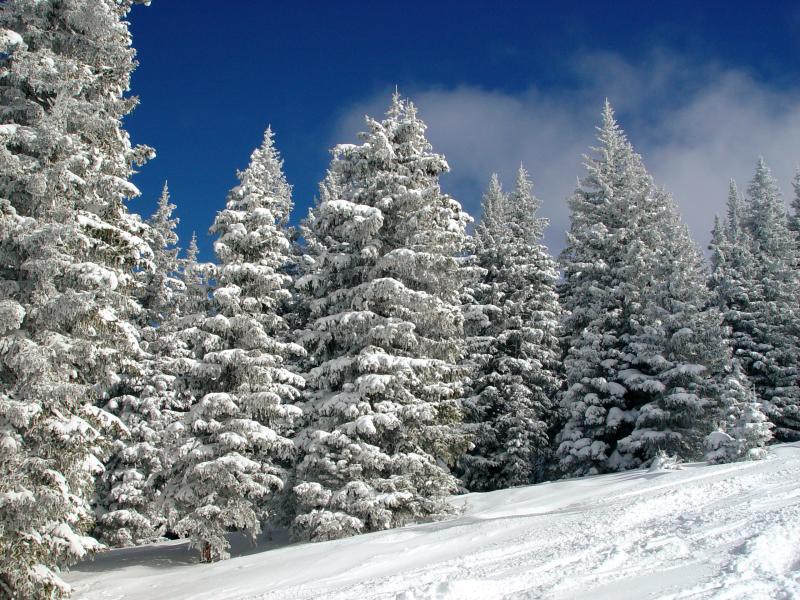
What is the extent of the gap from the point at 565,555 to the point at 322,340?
10171 mm

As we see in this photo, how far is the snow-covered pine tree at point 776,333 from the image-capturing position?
27.2m

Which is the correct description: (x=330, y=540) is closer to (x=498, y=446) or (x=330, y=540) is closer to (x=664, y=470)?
(x=664, y=470)

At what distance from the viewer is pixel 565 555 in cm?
→ 905

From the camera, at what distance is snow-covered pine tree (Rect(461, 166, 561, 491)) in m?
25.3

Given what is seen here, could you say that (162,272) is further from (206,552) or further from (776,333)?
(776,333)

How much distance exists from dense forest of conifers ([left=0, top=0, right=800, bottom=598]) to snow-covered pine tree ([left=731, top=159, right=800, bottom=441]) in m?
0.14

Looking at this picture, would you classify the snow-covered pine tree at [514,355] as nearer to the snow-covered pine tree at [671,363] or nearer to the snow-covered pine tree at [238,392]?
the snow-covered pine tree at [671,363]

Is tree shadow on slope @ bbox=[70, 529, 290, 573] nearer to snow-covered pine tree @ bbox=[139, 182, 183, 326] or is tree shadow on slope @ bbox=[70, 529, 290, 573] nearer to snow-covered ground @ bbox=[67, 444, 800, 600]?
snow-covered ground @ bbox=[67, 444, 800, 600]

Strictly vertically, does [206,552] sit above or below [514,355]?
below

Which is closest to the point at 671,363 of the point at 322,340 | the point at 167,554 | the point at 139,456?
the point at 322,340

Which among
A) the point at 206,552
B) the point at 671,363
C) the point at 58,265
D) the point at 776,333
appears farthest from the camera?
the point at 776,333

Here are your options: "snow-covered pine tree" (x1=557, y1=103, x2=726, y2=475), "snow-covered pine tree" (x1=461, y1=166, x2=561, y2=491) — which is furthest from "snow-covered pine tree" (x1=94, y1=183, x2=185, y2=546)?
"snow-covered pine tree" (x1=557, y1=103, x2=726, y2=475)

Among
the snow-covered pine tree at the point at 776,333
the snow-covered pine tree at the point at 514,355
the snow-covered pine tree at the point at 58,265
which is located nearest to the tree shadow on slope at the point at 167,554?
the snow-covered pine tree at the point at 58,265

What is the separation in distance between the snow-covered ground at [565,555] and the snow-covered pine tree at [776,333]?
11.7 metres
